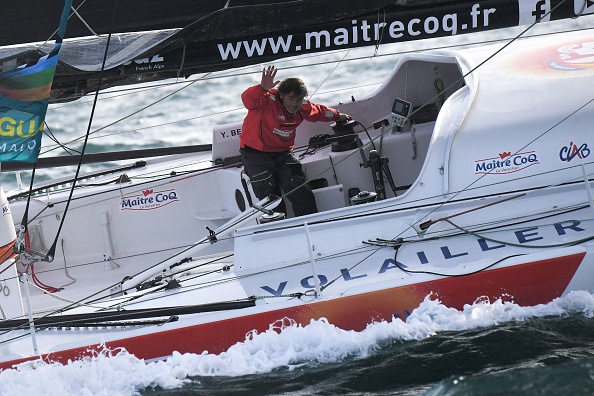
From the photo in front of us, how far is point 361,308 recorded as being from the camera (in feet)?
18.5

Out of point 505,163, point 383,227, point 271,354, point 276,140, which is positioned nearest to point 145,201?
point 276,140

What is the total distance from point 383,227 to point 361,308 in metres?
0.71

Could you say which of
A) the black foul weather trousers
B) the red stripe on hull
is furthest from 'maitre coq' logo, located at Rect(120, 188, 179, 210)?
the red stripe on hull

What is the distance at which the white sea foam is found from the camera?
18.1ft

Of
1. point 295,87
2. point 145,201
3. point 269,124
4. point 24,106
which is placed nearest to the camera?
point 24,106

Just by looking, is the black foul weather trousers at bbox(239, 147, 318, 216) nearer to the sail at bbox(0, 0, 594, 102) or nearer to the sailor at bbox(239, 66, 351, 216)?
the sailor at bbox(239, 66, 351, 216)

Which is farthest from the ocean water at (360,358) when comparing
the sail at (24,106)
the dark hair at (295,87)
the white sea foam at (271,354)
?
the dark hair at (295,87)

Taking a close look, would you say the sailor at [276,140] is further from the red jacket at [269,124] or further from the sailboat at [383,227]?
the sailboat at [383,227]

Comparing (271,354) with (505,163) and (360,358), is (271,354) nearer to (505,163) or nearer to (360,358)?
(360,358)

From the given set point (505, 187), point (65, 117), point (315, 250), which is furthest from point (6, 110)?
point (65, 117)

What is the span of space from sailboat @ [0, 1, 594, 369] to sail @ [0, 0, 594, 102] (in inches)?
0.6

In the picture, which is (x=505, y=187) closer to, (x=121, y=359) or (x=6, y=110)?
(x=121, y=359)

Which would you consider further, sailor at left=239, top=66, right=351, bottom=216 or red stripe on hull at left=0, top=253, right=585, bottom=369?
sailor at left=239, top=66, right=351, bottom=216

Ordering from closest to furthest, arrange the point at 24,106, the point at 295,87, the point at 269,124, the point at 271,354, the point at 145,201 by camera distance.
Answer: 1. the point at 24,106
2. the point at 271,354
3. the point at 295,87
4. the point at 269,124
5. the point at 145,201
